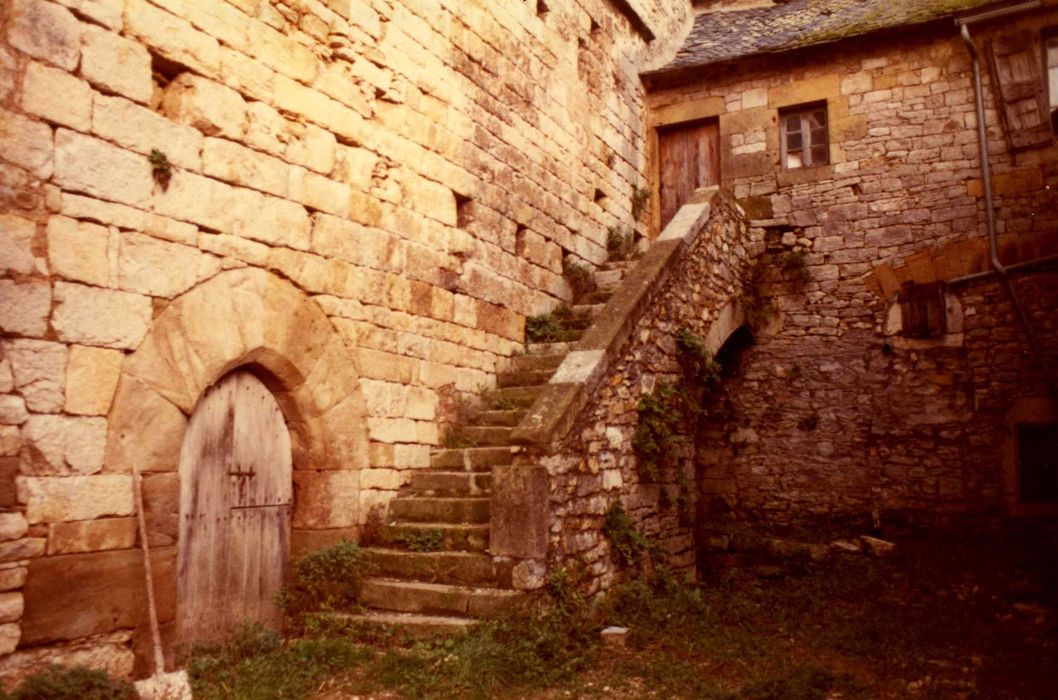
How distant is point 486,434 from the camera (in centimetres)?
615

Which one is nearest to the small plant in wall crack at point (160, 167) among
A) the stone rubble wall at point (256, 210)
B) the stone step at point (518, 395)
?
the stone rubble wall at point (256, 210)

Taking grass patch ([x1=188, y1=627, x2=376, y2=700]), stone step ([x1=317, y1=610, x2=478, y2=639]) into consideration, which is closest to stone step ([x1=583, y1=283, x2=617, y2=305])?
stone step ([x1=317, y1=610, x2=478, y2=639])

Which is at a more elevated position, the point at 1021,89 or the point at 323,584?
the point at 1021,89

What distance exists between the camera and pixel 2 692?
3.26m

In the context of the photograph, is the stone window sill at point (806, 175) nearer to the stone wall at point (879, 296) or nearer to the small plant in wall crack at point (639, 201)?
the stone wall at point (879, 296)

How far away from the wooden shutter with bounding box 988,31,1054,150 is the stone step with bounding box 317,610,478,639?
25.4ft

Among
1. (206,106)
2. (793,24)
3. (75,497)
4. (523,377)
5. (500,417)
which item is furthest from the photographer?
(793,24)

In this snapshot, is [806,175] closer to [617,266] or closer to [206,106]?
[617,266]

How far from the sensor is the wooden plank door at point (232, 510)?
4430 millimetres

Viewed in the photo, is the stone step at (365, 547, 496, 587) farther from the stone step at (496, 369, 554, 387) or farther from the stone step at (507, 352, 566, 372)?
the stone step at (507, 352, 566, 372)

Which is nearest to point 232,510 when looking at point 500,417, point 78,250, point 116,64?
point 78,250

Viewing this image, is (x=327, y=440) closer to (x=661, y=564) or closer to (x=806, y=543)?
(x=661, y=564)

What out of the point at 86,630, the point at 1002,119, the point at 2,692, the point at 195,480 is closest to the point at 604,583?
the point at 195,480

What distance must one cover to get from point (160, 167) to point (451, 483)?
284 cm
